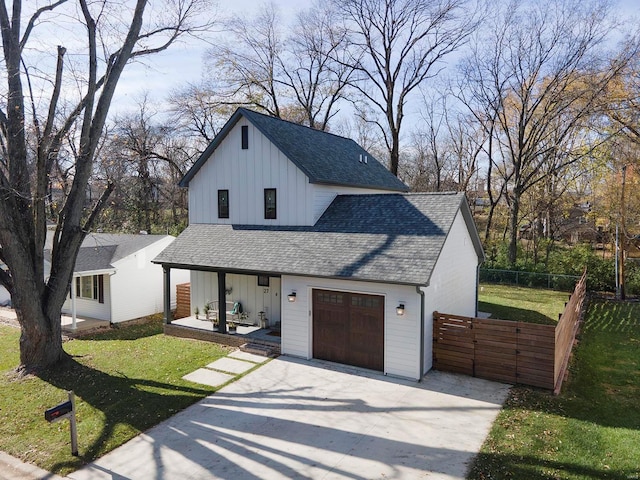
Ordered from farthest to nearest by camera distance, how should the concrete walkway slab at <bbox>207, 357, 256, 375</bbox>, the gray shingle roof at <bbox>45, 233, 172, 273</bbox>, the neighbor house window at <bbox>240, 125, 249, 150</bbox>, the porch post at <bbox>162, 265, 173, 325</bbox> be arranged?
the gray shingle roof at <bbox>45, 233, 172, 273</bbox> → the neighbor house window at <bbox>240, 125, 249, 150</bbox> → the porch post at <bbox>162, 265, 173, 325</bbox> → the concrete walkway slab at <bbox>207, 357, 256, 375</bbox>

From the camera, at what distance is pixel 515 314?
16.5 m

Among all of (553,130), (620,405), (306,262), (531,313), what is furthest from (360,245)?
(553,130)

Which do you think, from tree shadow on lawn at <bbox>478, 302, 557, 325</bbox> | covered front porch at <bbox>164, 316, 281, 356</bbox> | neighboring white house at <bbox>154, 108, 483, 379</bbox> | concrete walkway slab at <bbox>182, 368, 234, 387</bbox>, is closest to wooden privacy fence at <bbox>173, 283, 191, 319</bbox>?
neighboring white house at <bbox>154, 108, 483, 379</bbox>

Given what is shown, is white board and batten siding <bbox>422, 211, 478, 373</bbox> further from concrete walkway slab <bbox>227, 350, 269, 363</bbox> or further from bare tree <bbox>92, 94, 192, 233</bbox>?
bare tree <bbox>92, 94, 192, 233</bbox>

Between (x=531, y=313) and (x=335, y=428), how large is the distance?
39.3 ft

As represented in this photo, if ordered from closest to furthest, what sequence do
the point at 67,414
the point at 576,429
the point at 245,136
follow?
the point at 67,414 < the point at 576,429 < the point at 245,136

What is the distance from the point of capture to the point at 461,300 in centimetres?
1348

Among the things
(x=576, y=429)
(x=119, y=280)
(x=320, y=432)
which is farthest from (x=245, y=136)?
(x=576, y=429)

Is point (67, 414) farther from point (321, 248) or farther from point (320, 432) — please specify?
point (321, 248)

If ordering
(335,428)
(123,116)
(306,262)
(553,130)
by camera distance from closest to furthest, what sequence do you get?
(335,428)
(306,262)
(553,130)
(123,116)

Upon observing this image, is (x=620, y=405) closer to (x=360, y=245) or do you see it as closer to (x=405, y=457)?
(x=405, y=457)

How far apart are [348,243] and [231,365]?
180 inches

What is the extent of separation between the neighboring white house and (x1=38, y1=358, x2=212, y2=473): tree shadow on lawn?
363cm

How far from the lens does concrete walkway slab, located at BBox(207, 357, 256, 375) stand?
433 inches
